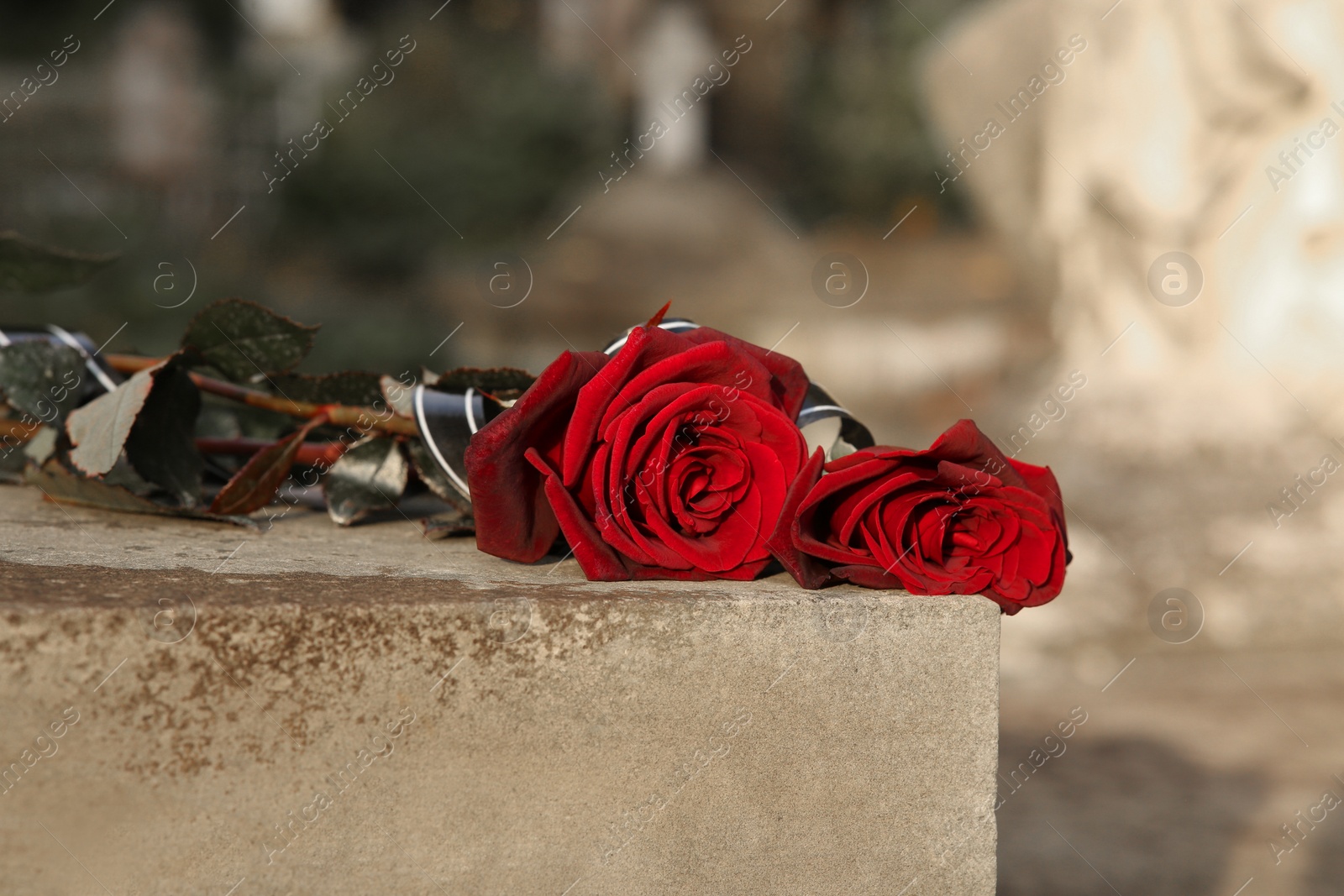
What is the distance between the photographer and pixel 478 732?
29.9 inches

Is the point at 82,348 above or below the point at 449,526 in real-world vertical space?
above

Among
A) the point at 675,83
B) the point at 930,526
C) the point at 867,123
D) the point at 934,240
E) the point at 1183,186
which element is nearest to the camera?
the point at 930,526

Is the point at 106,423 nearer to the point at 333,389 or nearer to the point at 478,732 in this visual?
the point at 333,389

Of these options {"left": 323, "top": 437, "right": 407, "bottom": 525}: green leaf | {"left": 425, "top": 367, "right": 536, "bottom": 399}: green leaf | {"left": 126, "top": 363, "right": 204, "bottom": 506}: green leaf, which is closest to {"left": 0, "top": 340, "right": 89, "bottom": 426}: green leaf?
{"left": 126, "top": 363, "right": 204, "bottom": 506}: green leaf

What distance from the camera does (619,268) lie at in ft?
32.1

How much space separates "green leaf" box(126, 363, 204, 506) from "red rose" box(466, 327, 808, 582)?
1.21 feet

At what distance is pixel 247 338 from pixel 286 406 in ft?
0.26

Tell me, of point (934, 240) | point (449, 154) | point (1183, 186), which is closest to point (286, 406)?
point (1183, 186)

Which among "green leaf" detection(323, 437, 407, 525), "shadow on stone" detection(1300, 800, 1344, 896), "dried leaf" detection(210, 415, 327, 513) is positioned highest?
"dried leaf" detection(210, 415, 327, 513)

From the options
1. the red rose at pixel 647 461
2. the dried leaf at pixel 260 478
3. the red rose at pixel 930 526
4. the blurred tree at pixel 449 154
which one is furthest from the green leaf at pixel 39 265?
the blurred tree at pixel 449 154

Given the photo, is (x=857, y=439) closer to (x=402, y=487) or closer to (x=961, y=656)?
(x=961, y=656)

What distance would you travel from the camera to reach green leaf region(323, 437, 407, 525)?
3.66 ft

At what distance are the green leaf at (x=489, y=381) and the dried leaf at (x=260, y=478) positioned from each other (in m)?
0.15

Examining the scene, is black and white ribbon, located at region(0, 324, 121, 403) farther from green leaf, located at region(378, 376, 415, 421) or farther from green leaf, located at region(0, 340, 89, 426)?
green leaf, located at region(378, 376, 415, 421)
